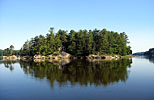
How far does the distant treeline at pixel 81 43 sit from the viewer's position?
104312 mm

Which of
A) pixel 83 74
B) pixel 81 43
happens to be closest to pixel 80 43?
pixel 81 43

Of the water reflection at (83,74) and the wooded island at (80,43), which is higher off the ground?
the wooded island at (80,43)

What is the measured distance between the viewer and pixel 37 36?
397 ft

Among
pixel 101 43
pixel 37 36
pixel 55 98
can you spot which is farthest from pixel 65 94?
pixel 37 36

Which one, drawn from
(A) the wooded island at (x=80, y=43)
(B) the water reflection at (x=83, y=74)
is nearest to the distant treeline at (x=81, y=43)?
(A) the wooded island at (x=80, y=43)

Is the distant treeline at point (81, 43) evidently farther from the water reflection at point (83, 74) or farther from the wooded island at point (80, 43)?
the water reflection at point (83, 74)

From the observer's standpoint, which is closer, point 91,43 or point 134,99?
point 134,99

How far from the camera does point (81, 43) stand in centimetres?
10900

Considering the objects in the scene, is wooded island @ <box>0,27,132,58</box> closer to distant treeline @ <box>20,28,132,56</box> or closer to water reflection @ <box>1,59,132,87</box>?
distant treeline @ <box>20,28,132,56</box>

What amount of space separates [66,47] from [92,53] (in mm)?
27046

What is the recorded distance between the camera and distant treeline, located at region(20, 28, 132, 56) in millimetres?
104312

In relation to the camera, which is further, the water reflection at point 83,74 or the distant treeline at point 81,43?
the distant treeline at point 81,43

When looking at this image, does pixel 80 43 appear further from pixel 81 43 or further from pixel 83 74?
pixel 83 74

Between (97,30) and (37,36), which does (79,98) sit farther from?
(37,36)
